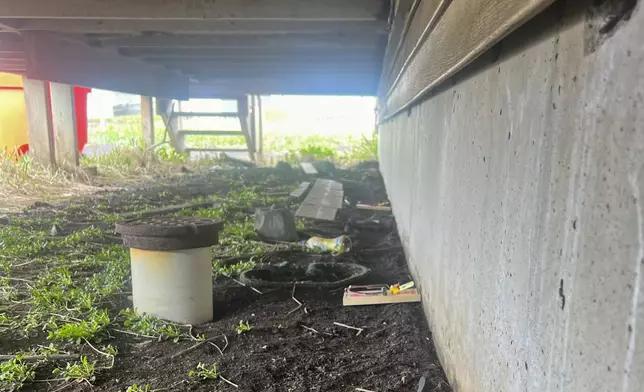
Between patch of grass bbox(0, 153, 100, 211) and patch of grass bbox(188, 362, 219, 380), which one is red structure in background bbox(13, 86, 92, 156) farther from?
patch of grass bbox(188, 362, 219, 380)

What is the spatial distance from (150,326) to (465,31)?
1874 mm

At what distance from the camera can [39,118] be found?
263 inches

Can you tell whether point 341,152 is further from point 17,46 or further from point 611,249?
point 611,249

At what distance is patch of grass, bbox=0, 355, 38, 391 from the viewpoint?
1821 millimetres

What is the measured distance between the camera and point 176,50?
23.5 ft

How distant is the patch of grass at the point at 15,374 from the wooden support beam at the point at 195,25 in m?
3.92

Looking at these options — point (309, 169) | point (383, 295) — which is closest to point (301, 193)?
point (309, 169)

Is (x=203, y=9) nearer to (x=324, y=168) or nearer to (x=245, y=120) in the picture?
(x=324, y=168)

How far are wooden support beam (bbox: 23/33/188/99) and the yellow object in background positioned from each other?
2233mm

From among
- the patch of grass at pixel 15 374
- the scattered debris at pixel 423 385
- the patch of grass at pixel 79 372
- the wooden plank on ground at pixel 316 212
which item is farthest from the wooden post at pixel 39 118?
the scattered debris at pixel 423 385

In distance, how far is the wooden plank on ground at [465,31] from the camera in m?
0.86

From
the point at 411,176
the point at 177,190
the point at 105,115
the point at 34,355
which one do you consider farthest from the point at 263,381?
the point at 105,115

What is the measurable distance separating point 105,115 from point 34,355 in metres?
23.5

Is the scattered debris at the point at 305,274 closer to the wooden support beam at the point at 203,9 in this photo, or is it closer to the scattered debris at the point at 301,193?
the wooden support beam at the point at 203,9
